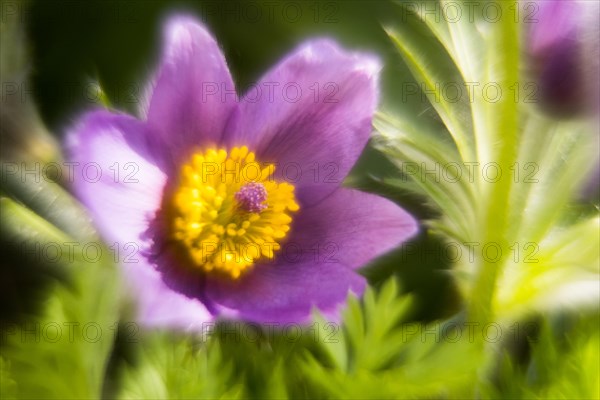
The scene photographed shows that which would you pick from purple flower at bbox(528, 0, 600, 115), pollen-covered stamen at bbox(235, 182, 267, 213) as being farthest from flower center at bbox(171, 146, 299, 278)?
purple flower at bbox(528, 0, 600, 115)

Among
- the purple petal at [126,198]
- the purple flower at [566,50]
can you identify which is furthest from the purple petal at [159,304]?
the purple flower at [566,50]

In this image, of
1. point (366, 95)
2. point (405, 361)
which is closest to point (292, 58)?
point (366, 95)

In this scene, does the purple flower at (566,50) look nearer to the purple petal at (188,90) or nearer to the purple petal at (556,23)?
the purple petal at (556,23)

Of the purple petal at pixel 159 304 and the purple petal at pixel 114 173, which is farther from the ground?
the purple petal at pixel 114 173

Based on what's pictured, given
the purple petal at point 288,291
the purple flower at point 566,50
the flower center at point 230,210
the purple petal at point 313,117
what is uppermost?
the purple flower at point 566,50

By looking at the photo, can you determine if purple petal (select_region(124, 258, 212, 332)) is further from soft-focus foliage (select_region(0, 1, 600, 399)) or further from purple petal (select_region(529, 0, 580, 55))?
purple petal (select_region(529, 0, 580, 55))
